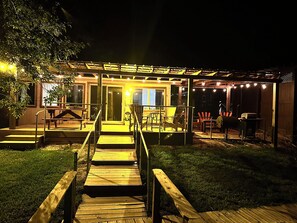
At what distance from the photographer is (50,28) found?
6.05 meters

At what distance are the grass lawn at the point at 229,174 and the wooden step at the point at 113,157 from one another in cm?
100

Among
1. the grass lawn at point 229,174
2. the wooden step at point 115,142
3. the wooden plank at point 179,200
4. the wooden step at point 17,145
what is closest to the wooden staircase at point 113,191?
the wooden step at point 115,142

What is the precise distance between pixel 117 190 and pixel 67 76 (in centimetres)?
437

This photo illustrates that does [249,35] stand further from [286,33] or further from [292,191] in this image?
[292,191]

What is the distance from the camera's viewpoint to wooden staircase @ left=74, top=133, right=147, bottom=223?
380 centimetres

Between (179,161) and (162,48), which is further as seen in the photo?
(162,48)

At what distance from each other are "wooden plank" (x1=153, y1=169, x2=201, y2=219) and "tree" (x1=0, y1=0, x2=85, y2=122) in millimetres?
4959

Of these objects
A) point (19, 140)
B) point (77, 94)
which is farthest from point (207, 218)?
point (77, 94)

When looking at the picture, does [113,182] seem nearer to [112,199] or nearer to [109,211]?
[112,199]

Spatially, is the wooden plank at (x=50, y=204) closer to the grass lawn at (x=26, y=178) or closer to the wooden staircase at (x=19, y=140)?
the grass lawn at (x=26, y=178)

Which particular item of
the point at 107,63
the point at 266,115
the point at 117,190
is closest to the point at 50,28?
the point at 107,63

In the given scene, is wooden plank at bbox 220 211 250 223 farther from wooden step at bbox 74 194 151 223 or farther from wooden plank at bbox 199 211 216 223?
wooden step at bbox 74 194 151 223

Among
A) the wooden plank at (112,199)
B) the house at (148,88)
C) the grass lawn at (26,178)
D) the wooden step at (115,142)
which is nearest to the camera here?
the grass lawn at (26,178)

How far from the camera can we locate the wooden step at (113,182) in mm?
4608
